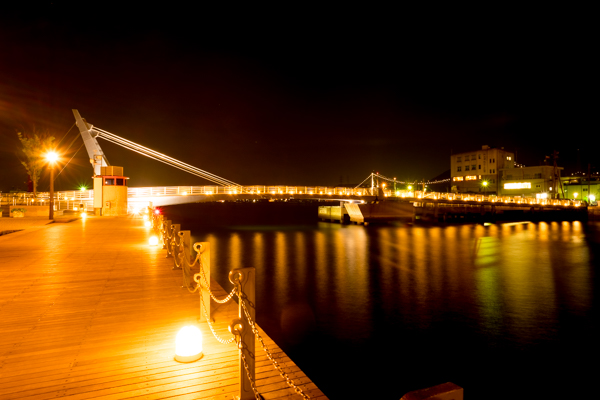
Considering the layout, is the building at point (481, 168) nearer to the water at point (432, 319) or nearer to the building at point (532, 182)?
the building at point (532, 182)

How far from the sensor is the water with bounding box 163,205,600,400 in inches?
415

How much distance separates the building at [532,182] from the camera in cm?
8425

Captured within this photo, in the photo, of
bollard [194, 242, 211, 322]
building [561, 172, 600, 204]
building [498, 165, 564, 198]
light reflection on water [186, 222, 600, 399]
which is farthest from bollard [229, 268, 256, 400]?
building [561, 172, 600, 204]

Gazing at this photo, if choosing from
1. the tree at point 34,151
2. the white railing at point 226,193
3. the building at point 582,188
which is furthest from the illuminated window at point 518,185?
the tree at point 34,151

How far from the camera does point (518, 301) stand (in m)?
18.2

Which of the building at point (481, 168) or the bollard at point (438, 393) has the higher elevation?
the building at point (481, 168)

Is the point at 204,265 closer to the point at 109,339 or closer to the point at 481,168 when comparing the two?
the point at 109,339

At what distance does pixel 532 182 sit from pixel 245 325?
9883cm

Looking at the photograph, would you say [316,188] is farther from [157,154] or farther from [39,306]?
[39,306]

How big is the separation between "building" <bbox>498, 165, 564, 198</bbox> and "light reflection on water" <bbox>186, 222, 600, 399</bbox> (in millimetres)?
60178

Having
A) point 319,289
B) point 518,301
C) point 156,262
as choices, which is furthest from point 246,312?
point 518,301

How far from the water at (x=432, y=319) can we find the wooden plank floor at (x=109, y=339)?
527cm

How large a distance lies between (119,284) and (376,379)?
7585mm

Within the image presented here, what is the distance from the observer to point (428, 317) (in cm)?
1573
